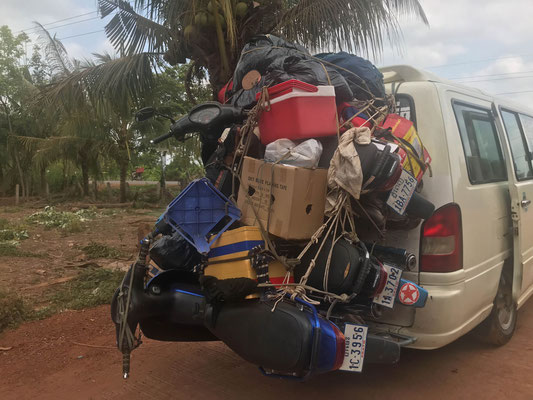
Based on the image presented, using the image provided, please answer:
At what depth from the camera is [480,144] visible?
3.19 m

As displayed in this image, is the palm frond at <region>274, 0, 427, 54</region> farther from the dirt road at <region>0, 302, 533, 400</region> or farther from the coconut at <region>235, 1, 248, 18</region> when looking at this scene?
the dirt road at <region>0, 302, 533, 400</region>

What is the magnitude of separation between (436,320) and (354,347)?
65 centimetres

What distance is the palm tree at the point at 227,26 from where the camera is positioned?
616cm

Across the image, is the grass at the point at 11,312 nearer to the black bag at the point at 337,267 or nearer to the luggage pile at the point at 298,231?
the luggage pile at the point at 298,231

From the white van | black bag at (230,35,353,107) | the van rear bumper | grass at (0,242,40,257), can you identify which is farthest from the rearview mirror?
grass at (0,242,40,257)

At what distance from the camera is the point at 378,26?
6570mm

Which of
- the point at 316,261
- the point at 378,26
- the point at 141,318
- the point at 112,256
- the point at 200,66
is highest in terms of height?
the point at 378,26

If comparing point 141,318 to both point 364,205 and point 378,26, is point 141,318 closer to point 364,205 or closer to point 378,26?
point 364,205

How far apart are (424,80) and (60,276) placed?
18.3 ft

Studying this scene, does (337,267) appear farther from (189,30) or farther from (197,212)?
(189,30)

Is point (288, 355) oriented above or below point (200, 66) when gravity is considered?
below

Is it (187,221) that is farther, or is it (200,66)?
(200,66)

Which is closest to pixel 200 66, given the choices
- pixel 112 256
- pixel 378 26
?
pixel 378 26

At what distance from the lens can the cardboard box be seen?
230 cm
